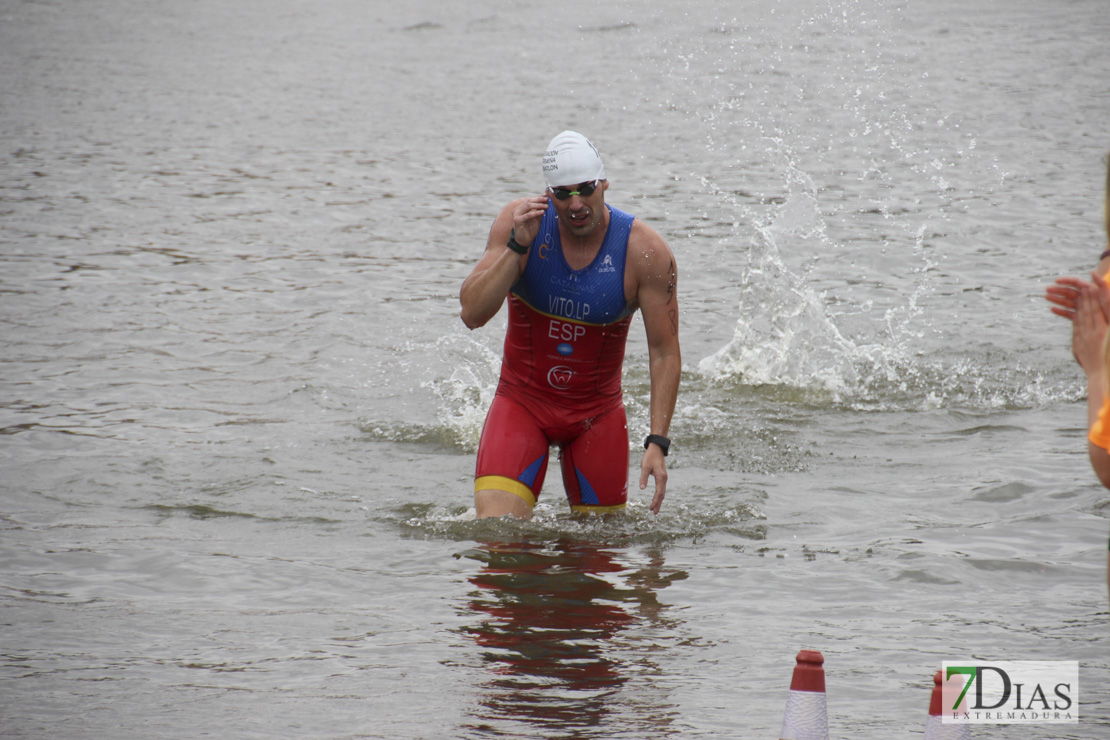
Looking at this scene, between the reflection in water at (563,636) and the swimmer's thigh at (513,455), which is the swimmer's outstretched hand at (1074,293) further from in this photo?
the swimmer's thigh at (513,455)

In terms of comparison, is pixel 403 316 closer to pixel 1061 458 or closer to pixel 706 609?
pixel 1061 458

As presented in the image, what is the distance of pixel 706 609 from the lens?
610 cm

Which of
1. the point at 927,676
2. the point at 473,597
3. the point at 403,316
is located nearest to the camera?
the point at 927,676

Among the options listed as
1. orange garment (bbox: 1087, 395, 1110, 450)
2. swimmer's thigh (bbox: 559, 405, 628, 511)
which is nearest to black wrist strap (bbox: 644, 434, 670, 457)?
swimmer's thigh (bbox: 559, 405, 628, 511)

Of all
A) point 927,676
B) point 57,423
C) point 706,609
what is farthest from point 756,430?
point 57,423

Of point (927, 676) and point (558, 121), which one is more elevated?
point (558, 121)

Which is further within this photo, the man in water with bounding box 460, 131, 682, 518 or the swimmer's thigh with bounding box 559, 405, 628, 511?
the swimmer's thigh with bounding box 559, 405, 628, 511

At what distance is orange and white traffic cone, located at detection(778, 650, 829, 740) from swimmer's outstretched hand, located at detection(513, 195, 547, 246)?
114 inches

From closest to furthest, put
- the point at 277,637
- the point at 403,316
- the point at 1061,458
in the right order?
the point at 277,637 < the point at 1061,458 < the point at 403,316

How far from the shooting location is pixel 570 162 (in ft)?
20.6

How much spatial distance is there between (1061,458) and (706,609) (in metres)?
3.78

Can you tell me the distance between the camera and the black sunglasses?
20.8 feet

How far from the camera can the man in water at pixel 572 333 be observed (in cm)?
634

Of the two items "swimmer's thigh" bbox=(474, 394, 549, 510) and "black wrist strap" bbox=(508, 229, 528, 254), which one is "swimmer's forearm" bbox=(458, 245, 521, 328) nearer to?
"black wrist strap" bbox=(508, 229, 528, 254)
